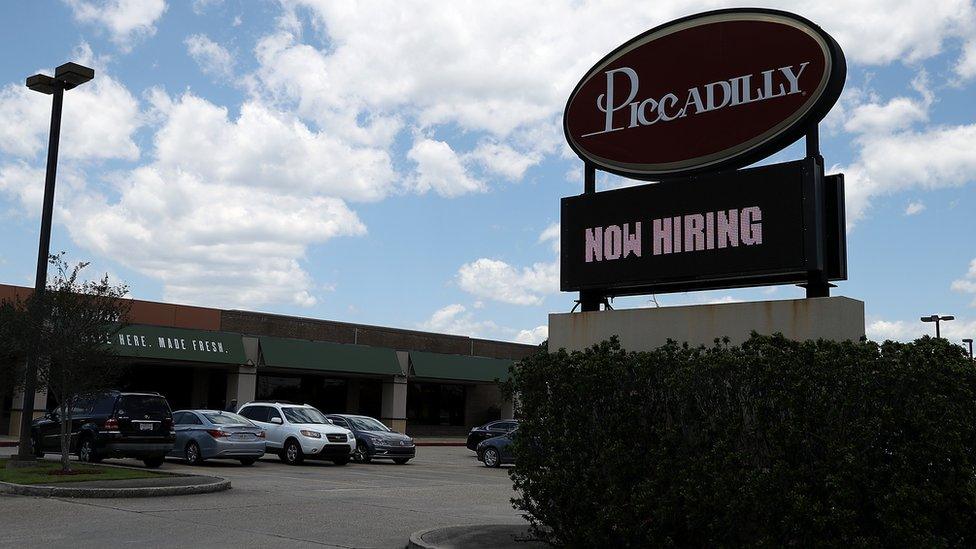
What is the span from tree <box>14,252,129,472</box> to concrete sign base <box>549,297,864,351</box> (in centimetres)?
973

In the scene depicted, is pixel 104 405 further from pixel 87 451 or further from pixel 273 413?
pixel 273 413

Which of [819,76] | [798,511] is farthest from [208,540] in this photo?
[819,76]

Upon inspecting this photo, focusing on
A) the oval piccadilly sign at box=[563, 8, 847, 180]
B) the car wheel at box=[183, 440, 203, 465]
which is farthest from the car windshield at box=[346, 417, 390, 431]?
the oval piccadilly sign at box=[563, 8, 847, 180]

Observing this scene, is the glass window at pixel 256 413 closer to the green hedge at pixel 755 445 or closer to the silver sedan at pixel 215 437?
the silver sedan at pixel 215 437

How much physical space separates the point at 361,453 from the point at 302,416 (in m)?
2.40

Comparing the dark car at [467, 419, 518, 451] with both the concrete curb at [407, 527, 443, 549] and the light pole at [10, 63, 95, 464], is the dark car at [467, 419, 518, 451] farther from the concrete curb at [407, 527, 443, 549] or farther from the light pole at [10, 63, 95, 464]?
the concrete curb at [407, 527, 443, 549]

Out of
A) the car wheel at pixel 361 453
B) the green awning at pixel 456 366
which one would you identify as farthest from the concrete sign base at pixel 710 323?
the green awning at pixel 456 366

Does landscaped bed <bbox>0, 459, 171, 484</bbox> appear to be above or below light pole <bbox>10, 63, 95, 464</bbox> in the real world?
below

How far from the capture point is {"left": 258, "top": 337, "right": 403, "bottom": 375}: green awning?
3859 cm

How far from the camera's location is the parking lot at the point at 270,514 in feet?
35.5

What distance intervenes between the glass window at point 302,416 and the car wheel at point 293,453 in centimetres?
72

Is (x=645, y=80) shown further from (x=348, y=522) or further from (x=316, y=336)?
(x=316, y=336)

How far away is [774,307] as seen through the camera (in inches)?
370

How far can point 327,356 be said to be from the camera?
4050 centimetres
